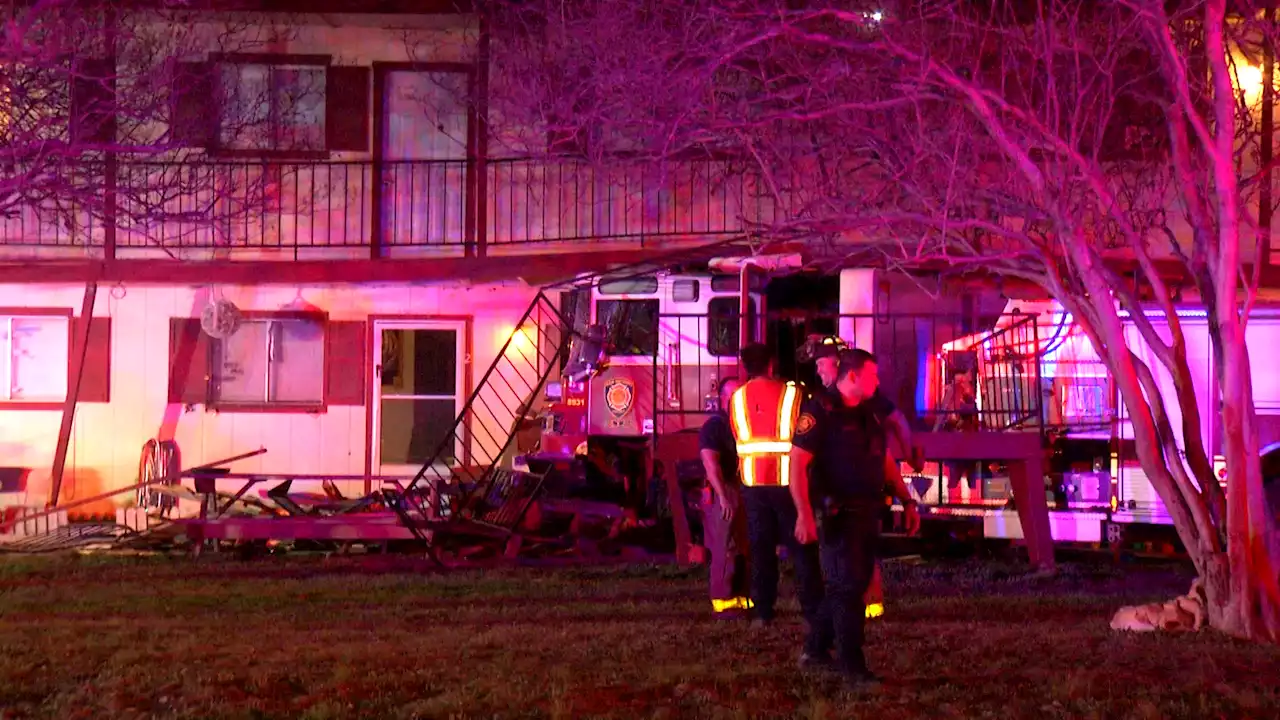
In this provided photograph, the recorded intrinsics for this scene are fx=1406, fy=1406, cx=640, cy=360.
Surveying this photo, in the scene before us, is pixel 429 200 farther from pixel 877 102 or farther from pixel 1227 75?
pixel 1227 75

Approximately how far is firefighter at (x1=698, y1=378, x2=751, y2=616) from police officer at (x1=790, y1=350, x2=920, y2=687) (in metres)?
1.49

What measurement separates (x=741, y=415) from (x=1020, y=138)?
10.0 feet

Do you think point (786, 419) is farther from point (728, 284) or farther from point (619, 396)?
point (728, 284)

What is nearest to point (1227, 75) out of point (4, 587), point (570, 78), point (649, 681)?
point (649, 681)

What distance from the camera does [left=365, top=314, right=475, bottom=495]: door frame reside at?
52.7 feet

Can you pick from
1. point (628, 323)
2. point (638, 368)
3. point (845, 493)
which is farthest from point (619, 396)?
point (845, 493)

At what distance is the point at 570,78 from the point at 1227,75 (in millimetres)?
6188

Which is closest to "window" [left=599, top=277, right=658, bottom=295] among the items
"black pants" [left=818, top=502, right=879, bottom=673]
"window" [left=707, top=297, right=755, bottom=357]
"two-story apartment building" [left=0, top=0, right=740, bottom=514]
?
"window" [left=707, top=297, right=755, bottom=357]

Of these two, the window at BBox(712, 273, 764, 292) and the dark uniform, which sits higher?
the window at BBox(712, 273, 764, 292)

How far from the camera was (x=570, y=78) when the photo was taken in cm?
1254

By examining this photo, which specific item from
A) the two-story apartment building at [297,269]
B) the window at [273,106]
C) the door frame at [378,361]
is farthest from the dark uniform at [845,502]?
the window at [273,106]

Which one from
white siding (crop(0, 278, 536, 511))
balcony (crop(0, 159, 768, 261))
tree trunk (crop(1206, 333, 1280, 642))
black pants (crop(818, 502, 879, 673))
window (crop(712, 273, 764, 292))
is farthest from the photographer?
white siding (crop(0, 278, 536, 511))

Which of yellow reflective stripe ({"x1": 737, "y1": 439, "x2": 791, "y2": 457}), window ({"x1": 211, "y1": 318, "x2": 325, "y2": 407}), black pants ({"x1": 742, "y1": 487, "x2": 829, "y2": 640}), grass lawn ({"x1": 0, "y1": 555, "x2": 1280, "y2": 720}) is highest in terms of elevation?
window ({"x1": 211, "y1": 318, "x2": 325, "y2": 407})

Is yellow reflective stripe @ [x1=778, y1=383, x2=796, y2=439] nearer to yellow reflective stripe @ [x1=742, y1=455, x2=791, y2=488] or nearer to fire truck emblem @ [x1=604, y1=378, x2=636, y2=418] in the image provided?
yellow reflective stripe @ [x1=742, y1=455, x2=791, y2=488]
